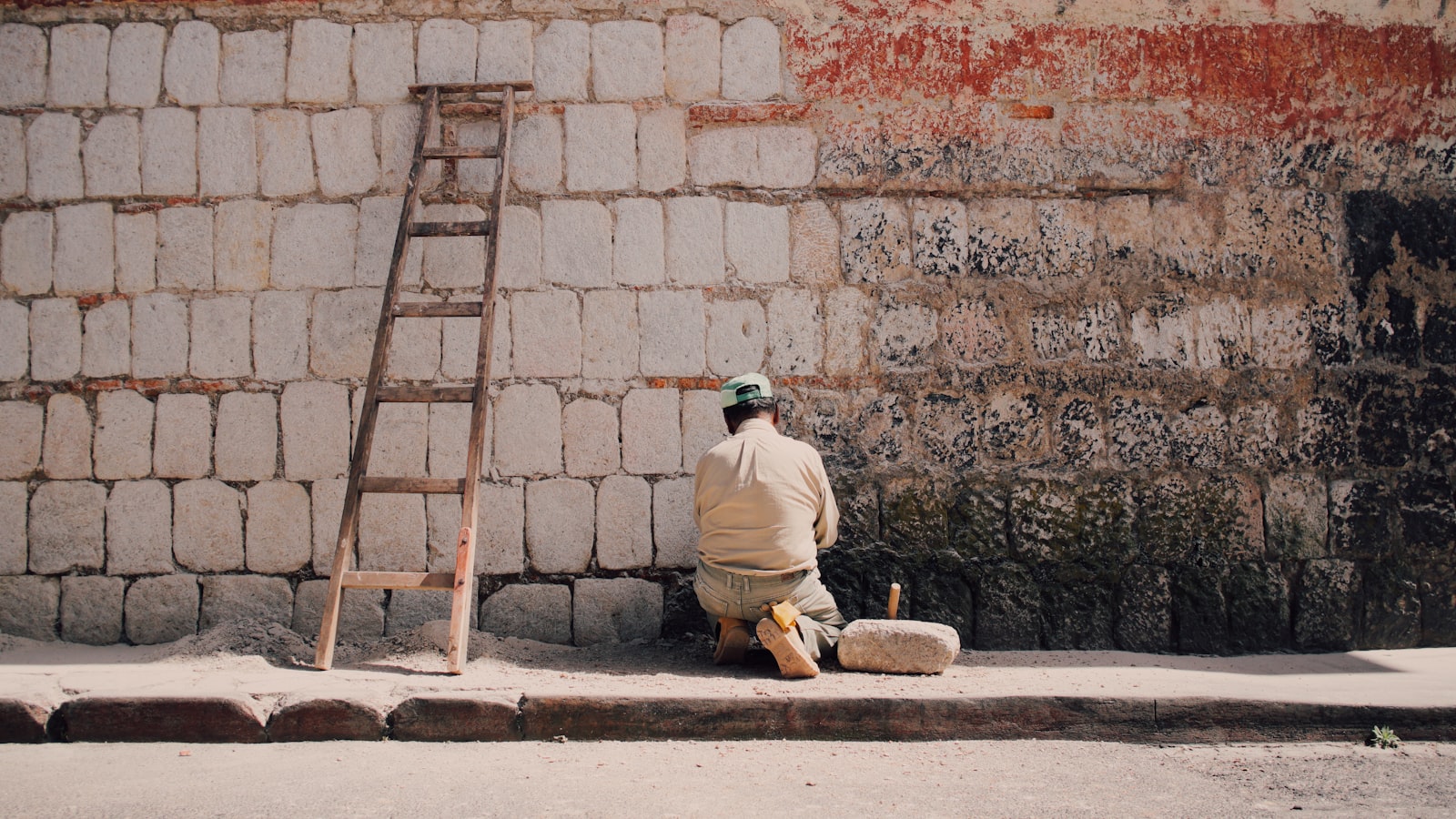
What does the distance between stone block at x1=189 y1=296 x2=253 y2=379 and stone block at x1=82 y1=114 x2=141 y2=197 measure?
2.41 feet

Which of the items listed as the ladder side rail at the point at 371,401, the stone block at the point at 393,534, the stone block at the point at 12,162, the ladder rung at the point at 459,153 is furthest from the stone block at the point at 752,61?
the stone block at the point at 12,162

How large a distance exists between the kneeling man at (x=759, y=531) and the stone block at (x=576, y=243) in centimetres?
106

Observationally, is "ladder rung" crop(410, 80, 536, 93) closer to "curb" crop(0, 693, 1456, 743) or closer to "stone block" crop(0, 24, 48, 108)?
"stone block" crop(0, 24, 48, 108)

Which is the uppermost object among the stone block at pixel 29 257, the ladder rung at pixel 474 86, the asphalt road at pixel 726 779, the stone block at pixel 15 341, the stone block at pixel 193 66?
the stone block at pixel 193 66

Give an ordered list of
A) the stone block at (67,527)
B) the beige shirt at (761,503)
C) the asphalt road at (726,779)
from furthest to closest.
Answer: the stone block at (67,527)
the beige shirt at (761,503)
the asphalt road at (726,779)

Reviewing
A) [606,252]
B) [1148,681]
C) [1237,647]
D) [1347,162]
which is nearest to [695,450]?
[606,252]

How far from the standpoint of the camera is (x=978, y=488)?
4.79 m

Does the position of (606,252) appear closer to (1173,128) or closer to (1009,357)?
(1009,357)

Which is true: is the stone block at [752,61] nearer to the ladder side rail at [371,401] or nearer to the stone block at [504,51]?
the stone block at [504,51]

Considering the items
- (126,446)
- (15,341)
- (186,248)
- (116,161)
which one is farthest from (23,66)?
(126,446)

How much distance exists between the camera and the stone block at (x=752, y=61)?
494cm

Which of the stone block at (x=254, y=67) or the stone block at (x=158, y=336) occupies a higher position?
the stone block at (x=254, y=67)

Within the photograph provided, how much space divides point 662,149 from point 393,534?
2.27 metres

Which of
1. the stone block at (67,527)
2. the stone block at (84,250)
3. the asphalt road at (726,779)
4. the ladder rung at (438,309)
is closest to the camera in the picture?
the asphalt road at (726,779)
